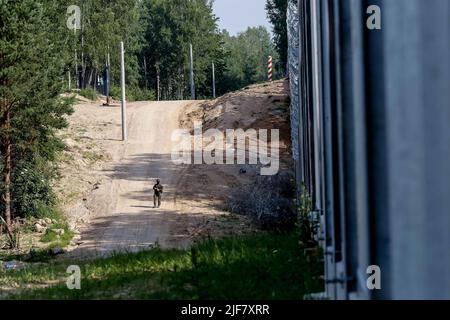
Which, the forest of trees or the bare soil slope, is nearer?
the bare soil slope

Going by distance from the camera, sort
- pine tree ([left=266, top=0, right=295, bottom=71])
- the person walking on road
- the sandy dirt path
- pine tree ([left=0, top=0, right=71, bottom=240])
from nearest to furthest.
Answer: the sandy dirt path < pine tree ([left=0, top=0, right=71, bottom=240]) < the person walking on road < pine tree ([left=266, top=0, right=295, bottom=71])

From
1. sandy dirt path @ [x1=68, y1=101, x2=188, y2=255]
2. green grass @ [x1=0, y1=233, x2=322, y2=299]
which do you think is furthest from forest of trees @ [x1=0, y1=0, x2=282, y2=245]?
green grass @ [x1=0, y1=233, x2=322, y2=299]

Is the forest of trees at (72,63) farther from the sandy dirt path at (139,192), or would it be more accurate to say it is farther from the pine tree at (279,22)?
the pine tree at (279,22)

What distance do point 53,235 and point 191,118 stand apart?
1544 cm

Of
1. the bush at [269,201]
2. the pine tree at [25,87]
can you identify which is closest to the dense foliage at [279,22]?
the bush at [269,201]

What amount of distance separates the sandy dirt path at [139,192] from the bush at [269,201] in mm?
2480

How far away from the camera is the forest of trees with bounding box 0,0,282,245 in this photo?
70.7 feet

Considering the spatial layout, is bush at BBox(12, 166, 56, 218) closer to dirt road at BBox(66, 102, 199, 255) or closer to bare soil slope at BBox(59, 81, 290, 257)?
bare soil slope at BBox(59, 81, 290, 257)

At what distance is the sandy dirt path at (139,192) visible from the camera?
20047 mm

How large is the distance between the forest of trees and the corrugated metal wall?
Answer: 1746cm

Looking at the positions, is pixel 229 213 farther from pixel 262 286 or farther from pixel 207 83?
pixel 207 83

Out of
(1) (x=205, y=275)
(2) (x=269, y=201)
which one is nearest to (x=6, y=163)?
(2) (x=269, y=201)

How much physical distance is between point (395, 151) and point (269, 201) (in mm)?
16449
